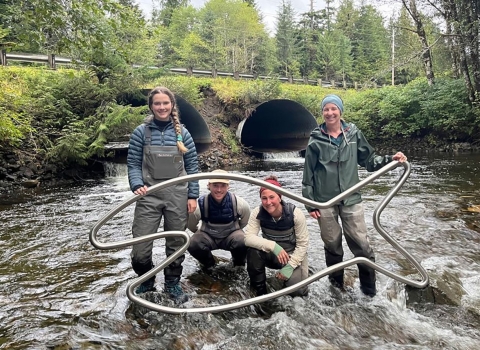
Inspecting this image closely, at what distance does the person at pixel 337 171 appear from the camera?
3.62 meters

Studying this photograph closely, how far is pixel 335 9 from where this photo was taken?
189 feet

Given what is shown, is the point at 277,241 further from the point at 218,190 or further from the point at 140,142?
the point at 140,142

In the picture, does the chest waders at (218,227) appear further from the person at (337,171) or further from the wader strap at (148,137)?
the wader strap at (148,137)

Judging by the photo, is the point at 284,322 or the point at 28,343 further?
the point at 284,322

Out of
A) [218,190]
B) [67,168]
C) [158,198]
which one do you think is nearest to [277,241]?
[218,190]

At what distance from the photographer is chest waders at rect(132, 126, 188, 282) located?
137 inches

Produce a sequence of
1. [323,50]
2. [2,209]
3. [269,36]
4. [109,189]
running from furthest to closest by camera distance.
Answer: [269,36], [323,50], [109,189], [2,209]

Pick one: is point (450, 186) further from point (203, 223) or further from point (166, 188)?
point (166, 188)

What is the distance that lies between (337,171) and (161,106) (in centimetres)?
171

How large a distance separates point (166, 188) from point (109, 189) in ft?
25.5

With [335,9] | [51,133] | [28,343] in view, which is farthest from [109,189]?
[335,9]

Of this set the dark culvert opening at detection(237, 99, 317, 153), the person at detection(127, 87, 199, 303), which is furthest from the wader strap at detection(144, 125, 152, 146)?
the dark culvert opening at detection(237, 99, 317, 153)

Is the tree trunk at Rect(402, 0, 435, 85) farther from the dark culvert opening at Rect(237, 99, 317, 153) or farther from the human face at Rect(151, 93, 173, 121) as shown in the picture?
the human face at Rect(151, 93, 173, 121)

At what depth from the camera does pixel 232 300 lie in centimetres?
378
